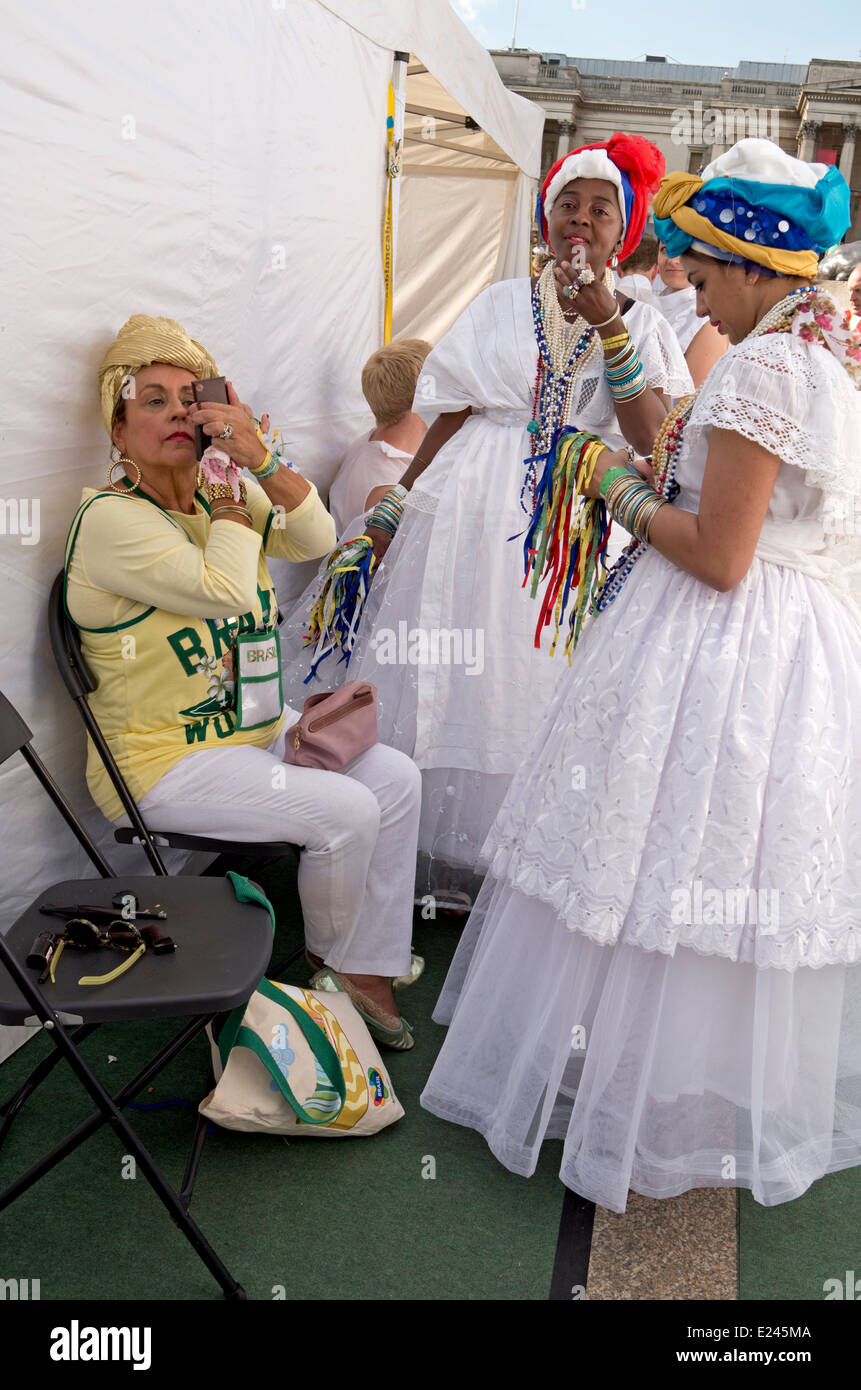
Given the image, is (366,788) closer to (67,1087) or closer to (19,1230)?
(67,1087)

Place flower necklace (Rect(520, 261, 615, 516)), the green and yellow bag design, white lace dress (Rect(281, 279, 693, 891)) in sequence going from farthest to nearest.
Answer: white lace dress (Rect(281, 279, 693, 891)) < flower necklace (Rect(520, 261, 615, 516)) < the green and yellow bag design

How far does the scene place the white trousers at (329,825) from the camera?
2.30 m

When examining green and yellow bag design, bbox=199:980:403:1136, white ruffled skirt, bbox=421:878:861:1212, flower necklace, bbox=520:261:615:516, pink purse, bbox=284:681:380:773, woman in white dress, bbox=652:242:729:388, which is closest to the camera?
white ruffled skirt, bbox=421:878:861:1212

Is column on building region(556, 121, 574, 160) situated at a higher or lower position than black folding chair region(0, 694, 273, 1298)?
higher

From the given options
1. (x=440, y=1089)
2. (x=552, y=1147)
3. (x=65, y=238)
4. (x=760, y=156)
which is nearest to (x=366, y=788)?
(x=440, y=1089)

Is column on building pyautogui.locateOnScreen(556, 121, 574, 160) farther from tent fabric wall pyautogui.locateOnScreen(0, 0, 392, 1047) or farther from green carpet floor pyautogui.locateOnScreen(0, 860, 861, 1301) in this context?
green carpet floor pyautogui.locateOnScreen(0, 860, 861, 1301)

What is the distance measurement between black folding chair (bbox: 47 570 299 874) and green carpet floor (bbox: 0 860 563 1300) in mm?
477

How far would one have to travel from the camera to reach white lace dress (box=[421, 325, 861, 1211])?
5.98 feet

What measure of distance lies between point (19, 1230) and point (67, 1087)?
415mm

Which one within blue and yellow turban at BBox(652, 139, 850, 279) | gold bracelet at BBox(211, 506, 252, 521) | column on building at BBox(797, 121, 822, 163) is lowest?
gold bracelet at BBox(211, 506, 252, 521)

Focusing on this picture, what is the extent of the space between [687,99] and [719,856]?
40.8 m

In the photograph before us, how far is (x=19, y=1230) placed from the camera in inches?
72.7

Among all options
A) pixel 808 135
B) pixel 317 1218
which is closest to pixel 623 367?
pixel 317 1218

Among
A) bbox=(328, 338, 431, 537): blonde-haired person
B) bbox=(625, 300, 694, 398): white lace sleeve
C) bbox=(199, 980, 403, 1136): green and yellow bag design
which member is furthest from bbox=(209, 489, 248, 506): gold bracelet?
bbox=(328, 338, 431, 537): blonde-haired person
